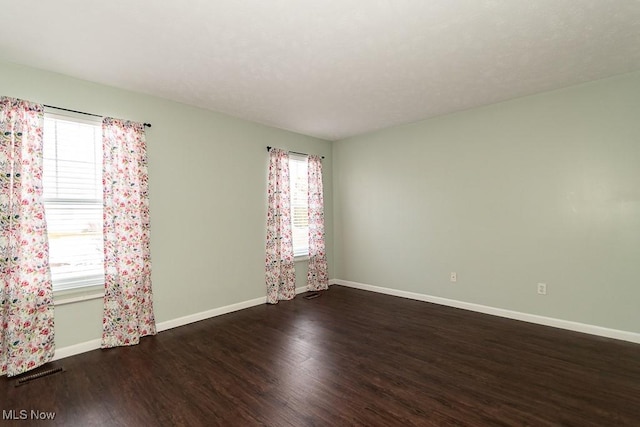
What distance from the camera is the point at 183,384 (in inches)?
97.0

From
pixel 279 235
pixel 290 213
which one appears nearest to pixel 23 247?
pixel 279 235

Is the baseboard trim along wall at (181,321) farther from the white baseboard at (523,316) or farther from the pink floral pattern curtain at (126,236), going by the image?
the white baseboard at (523,316)

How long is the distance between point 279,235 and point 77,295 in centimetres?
257

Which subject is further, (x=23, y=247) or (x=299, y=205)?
(x=299, y=205)

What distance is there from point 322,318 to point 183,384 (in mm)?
1906

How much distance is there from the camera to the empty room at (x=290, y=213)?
2.21 metres

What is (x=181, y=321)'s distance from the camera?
3789 mm

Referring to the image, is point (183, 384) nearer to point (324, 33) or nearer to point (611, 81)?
point (324, 33)

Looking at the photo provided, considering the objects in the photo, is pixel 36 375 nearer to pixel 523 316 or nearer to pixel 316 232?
pixel 316 232

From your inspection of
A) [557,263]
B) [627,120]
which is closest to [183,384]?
[557,263]

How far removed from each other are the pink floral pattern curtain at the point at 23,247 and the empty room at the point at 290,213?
1 cm

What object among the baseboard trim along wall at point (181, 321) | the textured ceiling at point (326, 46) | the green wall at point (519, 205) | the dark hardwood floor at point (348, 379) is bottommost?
the dark hardwood floor at point (348, 379)

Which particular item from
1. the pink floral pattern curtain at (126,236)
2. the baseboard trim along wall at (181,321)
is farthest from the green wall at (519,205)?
the pink floral pattern curtain at (126,236)

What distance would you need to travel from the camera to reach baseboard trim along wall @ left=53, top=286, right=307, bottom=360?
2971 mm
